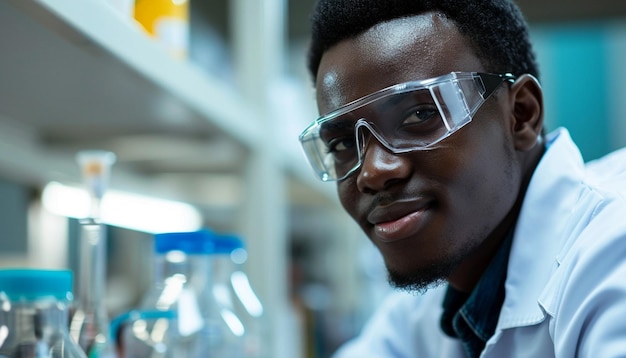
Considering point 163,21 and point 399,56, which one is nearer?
point 399,56

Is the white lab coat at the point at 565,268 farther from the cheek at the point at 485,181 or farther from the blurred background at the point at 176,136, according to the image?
the blurred background at the point at 176,136

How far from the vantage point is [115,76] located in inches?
47.7

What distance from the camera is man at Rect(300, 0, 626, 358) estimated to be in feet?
3.17

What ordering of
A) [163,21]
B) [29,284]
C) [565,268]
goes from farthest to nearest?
[163,21], [565,268], [29,284]

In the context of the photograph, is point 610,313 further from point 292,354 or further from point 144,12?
point 292,354

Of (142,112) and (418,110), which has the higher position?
(142,112)

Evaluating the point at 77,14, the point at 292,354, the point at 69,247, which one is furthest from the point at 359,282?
the point at 77,14

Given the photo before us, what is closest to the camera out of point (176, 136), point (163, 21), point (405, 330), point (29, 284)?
point (29, 284)

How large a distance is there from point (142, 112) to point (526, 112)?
0.80 metres

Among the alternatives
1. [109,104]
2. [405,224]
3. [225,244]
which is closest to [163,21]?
[109,104]

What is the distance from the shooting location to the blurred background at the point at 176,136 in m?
1.12

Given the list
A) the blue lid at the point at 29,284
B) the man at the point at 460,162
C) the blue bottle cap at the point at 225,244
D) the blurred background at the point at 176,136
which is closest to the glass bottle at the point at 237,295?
the blue bottle cap at the point at 225,244

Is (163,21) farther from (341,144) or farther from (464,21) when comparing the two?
(464,21)

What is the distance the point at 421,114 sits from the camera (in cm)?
98
